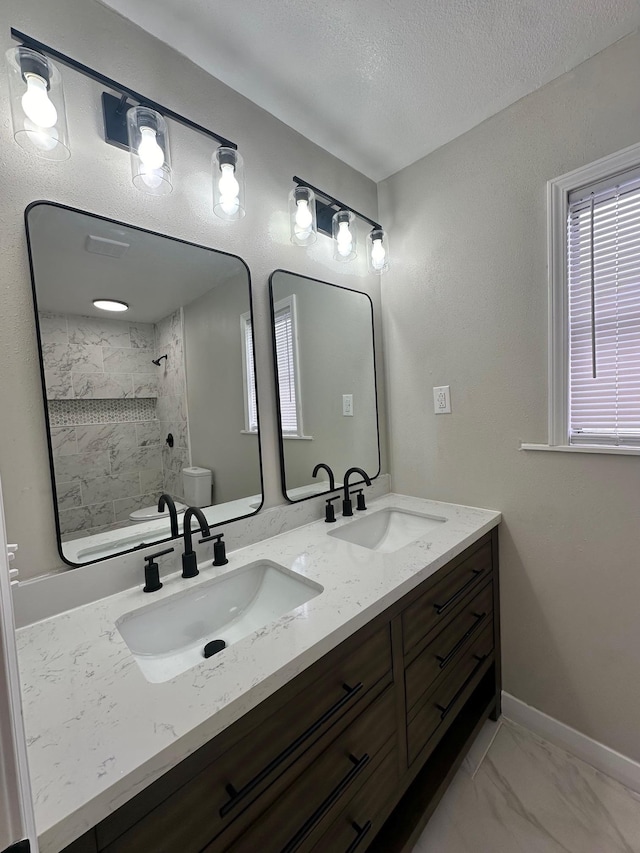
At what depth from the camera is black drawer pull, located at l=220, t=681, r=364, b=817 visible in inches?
25.4

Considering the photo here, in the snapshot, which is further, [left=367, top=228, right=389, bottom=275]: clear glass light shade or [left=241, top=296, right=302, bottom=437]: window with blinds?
[left=367, top=228, right=389, bottom=275]: clear glass light shade

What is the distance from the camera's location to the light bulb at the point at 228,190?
1202 mm

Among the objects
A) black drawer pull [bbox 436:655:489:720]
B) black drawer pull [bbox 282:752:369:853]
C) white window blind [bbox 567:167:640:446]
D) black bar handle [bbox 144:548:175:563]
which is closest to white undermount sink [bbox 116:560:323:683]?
black bar handle [bbox 144:548:175:563]

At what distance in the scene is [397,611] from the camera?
1009mm

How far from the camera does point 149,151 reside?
103 centimetres

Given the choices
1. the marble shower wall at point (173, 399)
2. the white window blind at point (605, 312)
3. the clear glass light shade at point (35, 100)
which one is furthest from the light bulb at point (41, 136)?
the white window blind at point (605, 312)

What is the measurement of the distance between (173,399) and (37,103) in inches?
30.4

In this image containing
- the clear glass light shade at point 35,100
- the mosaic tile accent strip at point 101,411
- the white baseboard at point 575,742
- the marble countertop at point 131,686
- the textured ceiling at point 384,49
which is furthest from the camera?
the white baseboard at point 575,742

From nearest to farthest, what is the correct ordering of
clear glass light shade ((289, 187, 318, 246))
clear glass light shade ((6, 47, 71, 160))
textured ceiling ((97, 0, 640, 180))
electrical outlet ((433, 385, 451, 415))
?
clear glass light shade ((6, 47, 71, 160)) < textured ceiling ((97, 0, 640, 180)) < clear glass light shade ((289, 187, 318, 246)) < electrical outlet ((433, 385, 451, 415))

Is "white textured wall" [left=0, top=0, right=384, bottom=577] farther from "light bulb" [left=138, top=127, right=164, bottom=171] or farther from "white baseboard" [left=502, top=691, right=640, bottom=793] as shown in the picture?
"white baseboard" [left=502, top=691, right=640, bottom=793]

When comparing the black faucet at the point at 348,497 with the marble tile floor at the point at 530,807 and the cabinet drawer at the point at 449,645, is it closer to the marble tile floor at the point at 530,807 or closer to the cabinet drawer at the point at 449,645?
the cabinet drawer at the point at 449,645

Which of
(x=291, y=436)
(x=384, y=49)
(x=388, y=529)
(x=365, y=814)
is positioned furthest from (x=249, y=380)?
(x=365, y=814)

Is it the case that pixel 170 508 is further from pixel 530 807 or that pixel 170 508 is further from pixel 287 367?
pixel 530 807

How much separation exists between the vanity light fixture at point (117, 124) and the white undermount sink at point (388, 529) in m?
1.27
